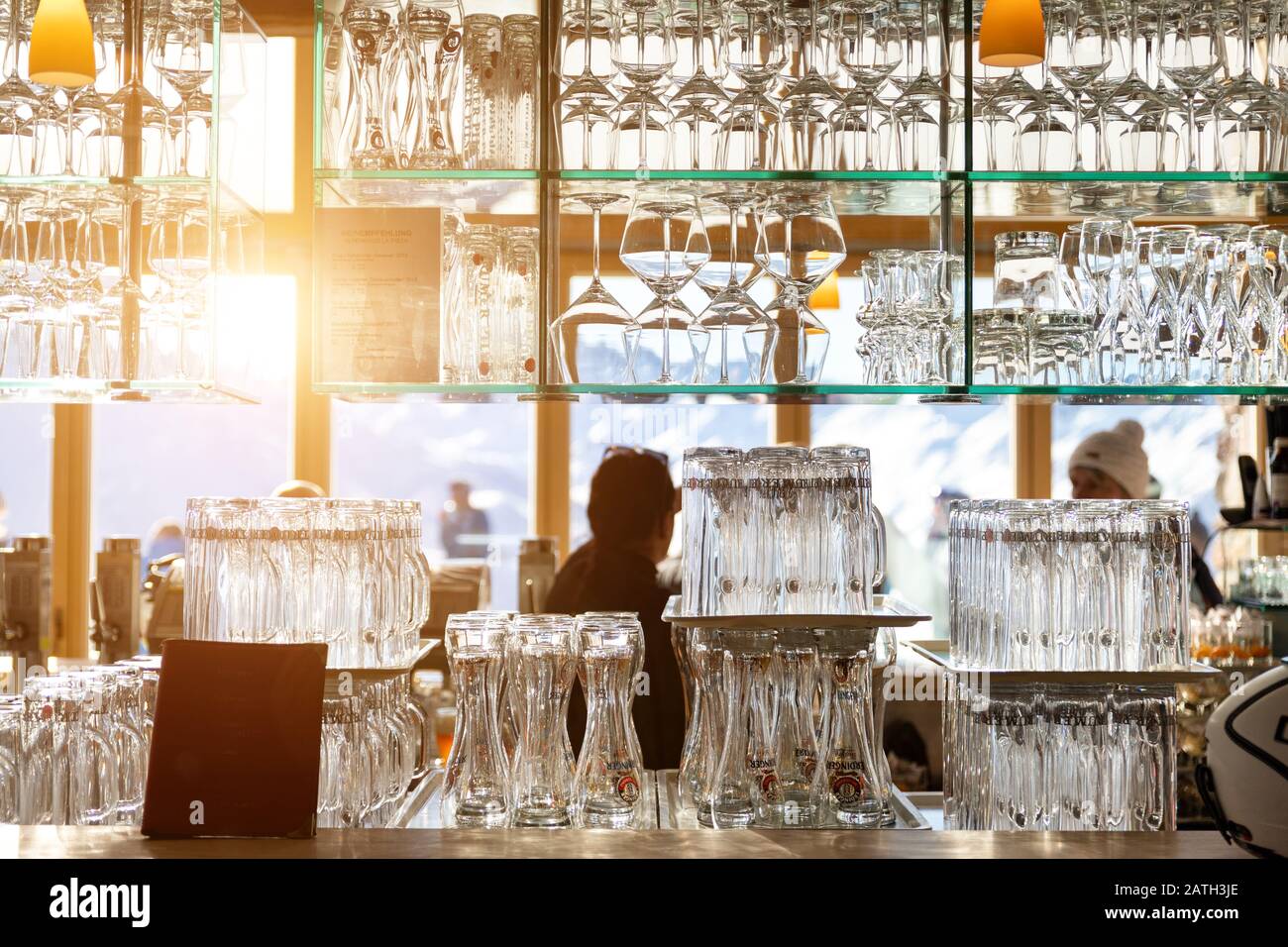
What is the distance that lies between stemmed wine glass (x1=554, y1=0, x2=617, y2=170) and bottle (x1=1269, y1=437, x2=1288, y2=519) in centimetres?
A: 262

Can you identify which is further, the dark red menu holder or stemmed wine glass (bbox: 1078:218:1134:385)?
stemmed wine glass (bbox: 1078:218:1134:385)

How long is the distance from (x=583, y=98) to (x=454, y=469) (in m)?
3.97

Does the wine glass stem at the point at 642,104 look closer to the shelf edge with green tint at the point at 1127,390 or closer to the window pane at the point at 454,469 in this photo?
the shelf edge with green tint at the point at 1127,390

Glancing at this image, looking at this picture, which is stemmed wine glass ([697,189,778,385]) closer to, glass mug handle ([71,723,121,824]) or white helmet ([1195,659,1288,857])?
white helmet ([1195,659,1288,857])

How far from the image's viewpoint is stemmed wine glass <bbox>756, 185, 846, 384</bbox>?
6.74 ft

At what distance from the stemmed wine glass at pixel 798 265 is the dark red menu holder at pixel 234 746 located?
90 cm

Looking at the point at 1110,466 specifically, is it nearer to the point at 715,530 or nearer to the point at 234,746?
the point at 715,530

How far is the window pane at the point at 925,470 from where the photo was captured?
235 inches

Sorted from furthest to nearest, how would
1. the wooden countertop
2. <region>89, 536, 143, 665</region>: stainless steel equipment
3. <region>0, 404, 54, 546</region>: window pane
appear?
1. <region>0, 404, 54, 546</region>: window pane
2. <region>89, 536, 143, 665</region>: stainless steel equipment
3. the wooden countertop

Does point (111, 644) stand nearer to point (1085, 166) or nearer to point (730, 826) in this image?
point (730, 826)

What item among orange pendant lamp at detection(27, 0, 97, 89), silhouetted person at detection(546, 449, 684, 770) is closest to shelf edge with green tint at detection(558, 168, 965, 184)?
orange pendant lamp at detection(27, 0, 97, 89)

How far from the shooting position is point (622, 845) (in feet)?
5.46

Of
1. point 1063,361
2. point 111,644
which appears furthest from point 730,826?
point 111,644

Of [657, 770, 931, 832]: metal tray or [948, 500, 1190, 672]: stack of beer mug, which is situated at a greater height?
[948, 500, 1190, 672]: stack of beer mug
